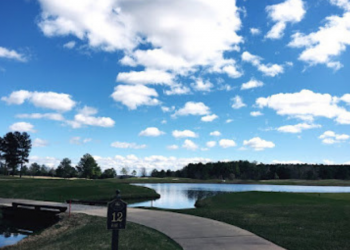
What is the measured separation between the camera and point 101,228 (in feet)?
50.2

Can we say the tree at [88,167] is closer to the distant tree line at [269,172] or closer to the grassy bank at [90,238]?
the distant tree line at [269,172]

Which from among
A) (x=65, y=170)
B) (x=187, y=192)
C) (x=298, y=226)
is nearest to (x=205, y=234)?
(x=298, y=226)

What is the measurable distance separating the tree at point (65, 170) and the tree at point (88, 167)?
133 inches

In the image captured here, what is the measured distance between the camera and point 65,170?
5541 inches

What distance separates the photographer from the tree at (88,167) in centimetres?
13675

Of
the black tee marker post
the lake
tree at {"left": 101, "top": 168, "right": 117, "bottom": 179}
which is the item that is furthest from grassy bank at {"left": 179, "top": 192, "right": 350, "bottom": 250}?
tree at {"left": 101, "top": 168, "right": 117, "bottom": 179}

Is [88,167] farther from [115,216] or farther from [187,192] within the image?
[115,216]

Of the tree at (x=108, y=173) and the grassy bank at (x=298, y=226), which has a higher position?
the tree at (x=108, y=173)

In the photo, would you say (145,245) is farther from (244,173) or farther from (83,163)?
(244,173)

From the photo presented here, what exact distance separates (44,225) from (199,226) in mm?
13974

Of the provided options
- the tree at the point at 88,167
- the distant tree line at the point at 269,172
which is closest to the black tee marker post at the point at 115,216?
the tree at the point at 88,167

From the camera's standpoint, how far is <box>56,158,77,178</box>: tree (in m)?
141

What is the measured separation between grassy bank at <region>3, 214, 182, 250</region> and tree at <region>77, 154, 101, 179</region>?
123 m

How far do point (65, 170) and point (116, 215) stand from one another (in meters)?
143
